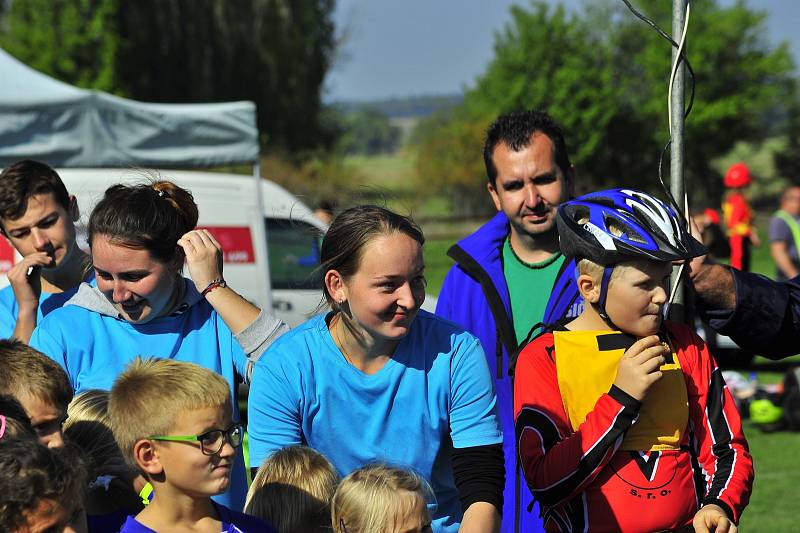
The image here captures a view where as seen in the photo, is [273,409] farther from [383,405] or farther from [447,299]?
[447,299]

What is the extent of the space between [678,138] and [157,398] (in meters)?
1.78

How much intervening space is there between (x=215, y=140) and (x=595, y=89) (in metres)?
68.0

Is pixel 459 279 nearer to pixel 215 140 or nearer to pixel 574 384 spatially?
pixel 574 384

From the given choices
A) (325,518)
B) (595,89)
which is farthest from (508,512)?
(595,89)

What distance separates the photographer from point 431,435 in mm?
3104

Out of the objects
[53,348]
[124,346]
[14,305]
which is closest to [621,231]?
[124,346]

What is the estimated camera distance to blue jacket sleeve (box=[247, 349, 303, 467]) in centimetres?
306

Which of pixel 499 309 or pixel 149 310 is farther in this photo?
pixel 499 309

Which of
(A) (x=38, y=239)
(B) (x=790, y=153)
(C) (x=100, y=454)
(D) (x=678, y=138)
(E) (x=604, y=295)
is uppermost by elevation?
(B) (x=790, y=153)

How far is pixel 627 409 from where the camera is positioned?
2893 mm

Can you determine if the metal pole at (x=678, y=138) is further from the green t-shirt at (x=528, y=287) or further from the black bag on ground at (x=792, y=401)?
the black bag on ground at (x=792, y=401)

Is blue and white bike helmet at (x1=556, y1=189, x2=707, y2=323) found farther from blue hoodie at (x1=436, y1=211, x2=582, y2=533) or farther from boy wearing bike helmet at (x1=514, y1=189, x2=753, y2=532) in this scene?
blue hoodie at (x1=436, y1=211, x2=582, y2=533)

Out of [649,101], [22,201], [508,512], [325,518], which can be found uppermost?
[649,101]

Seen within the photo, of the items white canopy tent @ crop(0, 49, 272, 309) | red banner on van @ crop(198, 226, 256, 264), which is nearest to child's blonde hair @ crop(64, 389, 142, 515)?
white canopy tent @ crop(0, 49, 272, 309)
